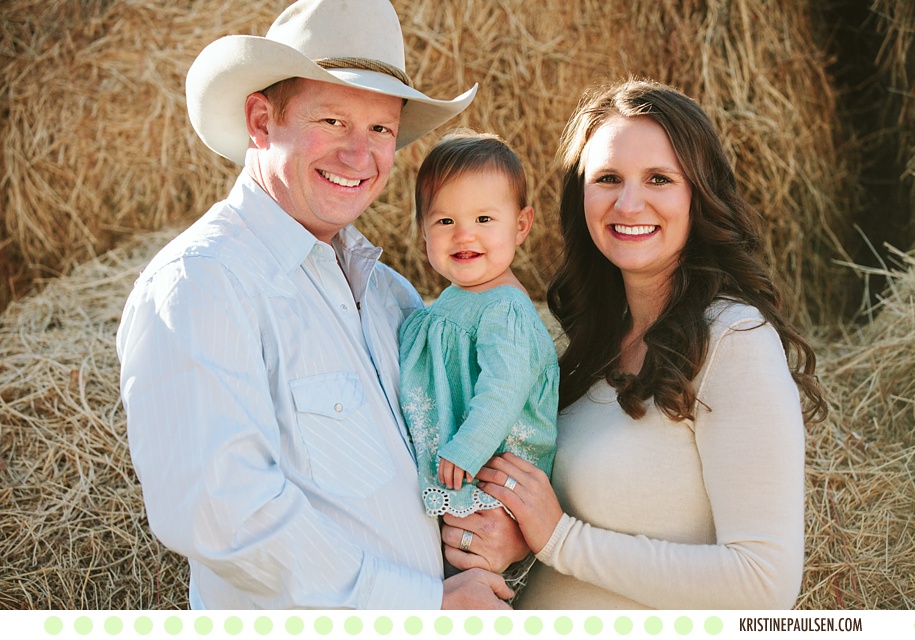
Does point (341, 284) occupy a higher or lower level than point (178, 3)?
lower

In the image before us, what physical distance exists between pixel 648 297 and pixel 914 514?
1299mm

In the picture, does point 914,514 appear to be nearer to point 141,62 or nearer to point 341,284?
point 341,284

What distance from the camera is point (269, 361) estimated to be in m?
1.92

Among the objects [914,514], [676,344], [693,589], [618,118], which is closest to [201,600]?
[693,589]

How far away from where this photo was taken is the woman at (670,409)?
1941 mm

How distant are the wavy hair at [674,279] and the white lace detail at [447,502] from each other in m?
0.38
